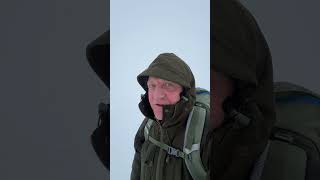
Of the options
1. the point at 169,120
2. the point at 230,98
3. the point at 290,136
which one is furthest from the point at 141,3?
the point at 290,136

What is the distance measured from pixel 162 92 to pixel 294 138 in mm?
414

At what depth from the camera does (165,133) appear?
22.4 inches

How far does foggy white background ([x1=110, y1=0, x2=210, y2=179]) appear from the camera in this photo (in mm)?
523

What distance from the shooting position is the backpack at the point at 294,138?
83cm

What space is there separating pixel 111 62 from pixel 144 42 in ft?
0.20

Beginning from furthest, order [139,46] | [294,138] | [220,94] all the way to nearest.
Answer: [294,138] < [220,94] < [139,46]

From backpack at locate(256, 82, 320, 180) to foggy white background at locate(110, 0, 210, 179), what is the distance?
0.36 meters

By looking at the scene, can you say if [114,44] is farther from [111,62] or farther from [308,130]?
[308,130]

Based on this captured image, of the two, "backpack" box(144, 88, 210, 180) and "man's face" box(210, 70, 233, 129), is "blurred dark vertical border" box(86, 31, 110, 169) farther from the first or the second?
"man's face" box(210, 70, 233, 129)

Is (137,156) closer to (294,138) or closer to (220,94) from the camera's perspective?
(220,94)

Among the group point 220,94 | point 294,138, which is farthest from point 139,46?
point 294,138

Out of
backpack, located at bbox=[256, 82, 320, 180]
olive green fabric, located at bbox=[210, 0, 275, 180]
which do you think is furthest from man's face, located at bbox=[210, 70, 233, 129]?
backpack, located at bbox=[256, 82, 320, 180]

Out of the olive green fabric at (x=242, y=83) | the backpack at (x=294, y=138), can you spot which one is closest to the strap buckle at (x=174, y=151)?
the olive green fabric at (x=242, y=83)

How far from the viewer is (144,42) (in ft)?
1.78
